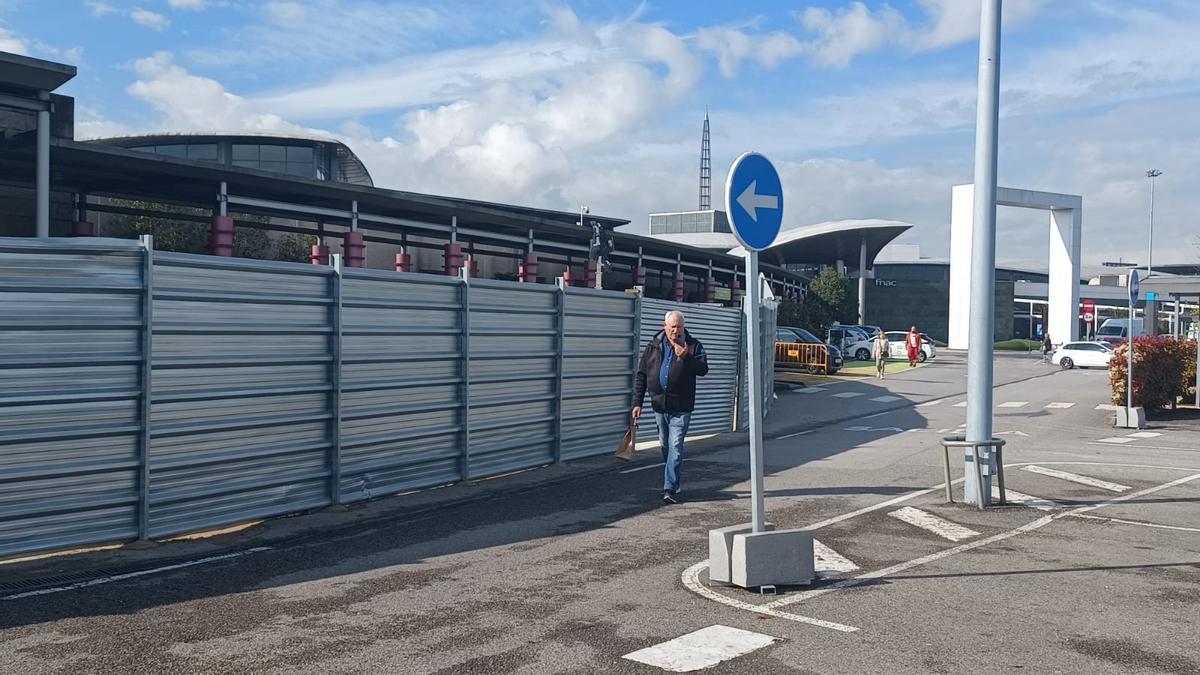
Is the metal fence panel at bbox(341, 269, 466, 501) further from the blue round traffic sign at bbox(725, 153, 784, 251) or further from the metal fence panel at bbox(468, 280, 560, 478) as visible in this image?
the blue round traffic sign at bbox(725, 153, 784, 251)

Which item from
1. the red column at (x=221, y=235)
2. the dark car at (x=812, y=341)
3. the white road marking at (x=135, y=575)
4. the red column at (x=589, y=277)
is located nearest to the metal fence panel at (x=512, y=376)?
the white road marking at (x=135, y=575)

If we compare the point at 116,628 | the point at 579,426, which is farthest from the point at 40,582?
the point at 579,426

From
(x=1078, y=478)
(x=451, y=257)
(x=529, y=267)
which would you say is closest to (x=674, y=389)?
(x=1078, y=478)

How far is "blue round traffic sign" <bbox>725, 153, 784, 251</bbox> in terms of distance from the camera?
22.0 feet

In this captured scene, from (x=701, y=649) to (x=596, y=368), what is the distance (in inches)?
328

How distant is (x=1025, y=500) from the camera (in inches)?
412

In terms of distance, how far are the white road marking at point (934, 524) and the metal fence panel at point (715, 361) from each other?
6.29 metres

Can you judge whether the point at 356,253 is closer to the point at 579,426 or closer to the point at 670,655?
the point at 579,426

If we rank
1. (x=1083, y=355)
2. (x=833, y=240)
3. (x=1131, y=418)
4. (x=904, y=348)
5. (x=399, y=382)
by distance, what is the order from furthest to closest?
(x=833, y=240)
(x=904, y=348)
(x=1083, y=355)
(x=1131, y=418)
(x=399, y=382)

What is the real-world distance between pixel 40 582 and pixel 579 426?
7363 millimetres

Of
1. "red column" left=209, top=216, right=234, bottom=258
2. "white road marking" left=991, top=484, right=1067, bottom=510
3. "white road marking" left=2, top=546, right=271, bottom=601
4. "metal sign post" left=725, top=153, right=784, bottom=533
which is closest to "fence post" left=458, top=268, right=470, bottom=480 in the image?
"white road marking" left=2, top=546, right=271, bottom=601

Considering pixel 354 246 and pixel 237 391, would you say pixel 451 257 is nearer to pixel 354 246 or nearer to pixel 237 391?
pixel 354 246

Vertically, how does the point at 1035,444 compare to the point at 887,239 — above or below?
below

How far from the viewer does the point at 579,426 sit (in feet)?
43.2
